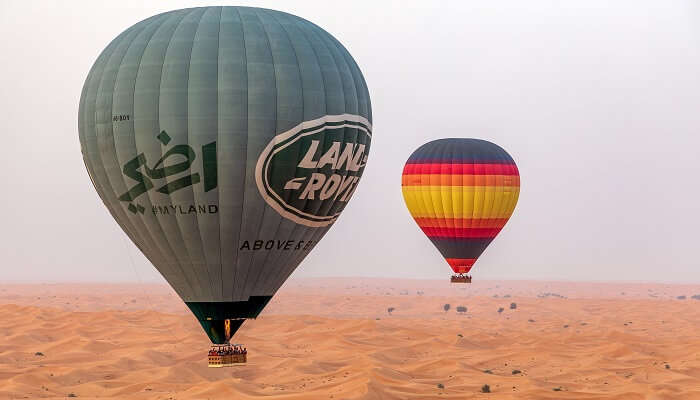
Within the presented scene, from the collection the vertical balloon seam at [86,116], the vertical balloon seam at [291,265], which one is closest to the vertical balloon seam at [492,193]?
the vertical balloon seam at [291,265]

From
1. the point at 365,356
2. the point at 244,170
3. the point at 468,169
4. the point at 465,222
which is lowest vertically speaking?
the point at 365,356

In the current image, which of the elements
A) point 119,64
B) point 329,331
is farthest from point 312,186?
point 329,331

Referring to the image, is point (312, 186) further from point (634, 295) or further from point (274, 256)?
point (634, 295)

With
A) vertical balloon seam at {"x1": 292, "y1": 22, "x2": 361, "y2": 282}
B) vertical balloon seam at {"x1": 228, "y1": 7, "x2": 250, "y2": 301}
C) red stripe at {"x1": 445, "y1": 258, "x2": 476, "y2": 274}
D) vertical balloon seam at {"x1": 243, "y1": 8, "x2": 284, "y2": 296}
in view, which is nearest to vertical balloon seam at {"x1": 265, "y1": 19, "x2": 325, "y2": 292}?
vertical balloon seam at {"x1": 292, "y1": 22, "x2": 361, "y2": 282}

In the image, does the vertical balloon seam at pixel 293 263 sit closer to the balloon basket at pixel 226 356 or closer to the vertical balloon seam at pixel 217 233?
the vertical balloon seam at pixel 217 233

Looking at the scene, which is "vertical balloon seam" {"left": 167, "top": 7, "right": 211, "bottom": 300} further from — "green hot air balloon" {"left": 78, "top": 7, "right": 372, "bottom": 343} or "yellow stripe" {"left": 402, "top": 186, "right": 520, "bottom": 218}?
"yellow stripe" {"left": 402, "top": 186, "right": 520, "bottom": 218}

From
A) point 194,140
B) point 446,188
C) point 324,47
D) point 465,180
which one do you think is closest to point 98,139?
point 194,140

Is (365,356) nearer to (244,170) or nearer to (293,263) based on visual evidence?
(293,263)
